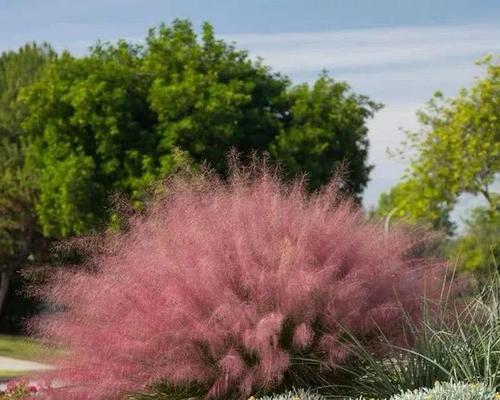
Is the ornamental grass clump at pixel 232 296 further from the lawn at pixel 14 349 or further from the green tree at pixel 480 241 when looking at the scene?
the green tree at pixel 480 241

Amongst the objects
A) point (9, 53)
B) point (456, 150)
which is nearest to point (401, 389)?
point (456, 150)

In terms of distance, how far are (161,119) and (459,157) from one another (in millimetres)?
8296

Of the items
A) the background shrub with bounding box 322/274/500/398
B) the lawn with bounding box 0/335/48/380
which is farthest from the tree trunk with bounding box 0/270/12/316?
the background shrub with bounding box 322/274/500/398

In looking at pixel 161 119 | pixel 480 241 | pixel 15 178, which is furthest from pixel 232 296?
pixel 15 178

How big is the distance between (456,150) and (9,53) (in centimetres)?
1872

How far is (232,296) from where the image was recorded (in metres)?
9.51

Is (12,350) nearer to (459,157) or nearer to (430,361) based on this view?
(459,157)

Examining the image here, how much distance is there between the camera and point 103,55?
34375mm

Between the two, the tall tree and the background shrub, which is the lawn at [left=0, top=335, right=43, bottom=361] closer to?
the tall tree

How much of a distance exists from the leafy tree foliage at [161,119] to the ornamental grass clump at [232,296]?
765 inches

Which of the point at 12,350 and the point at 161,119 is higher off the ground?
the point at 161,119

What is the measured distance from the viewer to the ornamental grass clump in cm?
945

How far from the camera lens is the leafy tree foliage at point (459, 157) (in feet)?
103

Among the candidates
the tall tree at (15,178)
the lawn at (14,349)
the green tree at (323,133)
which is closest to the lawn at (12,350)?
the lawn at (14,349)
